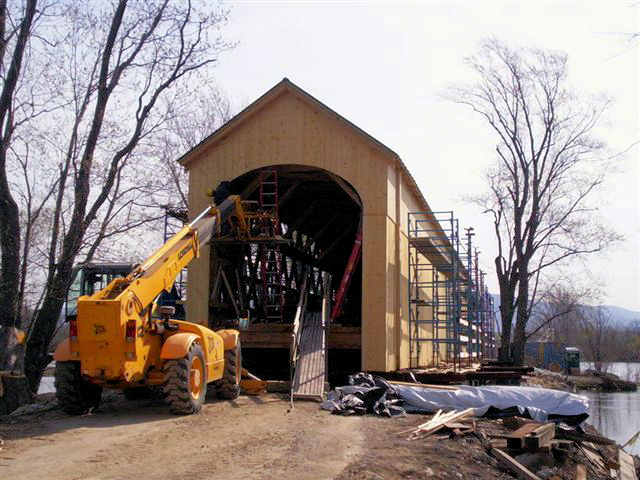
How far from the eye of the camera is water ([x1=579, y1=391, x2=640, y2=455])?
2581cm

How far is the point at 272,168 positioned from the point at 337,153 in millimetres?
2203

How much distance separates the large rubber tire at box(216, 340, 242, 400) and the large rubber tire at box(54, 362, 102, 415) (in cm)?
291

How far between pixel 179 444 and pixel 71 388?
3210mm

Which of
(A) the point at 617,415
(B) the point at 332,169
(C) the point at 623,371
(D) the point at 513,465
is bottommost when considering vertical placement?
(C) the point at 623,371

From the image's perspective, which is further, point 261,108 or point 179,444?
point 261,108

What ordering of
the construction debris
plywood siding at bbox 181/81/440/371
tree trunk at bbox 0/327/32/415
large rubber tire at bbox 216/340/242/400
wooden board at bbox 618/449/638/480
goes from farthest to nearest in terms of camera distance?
plywood siding at bbox 181/81/440/371, tree trunk at bbox 0/327/32/415, large rubber tire at bbox 216/340/242/400, the construction debris, wooden board at bbox 618/449/638/480

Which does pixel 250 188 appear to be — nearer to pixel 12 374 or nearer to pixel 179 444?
pixel 12 374

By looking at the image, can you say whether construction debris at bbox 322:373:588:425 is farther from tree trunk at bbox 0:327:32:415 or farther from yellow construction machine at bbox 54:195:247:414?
tree trunk at bbox 0:327:32:415

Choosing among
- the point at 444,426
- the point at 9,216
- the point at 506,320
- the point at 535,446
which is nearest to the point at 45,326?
the point at 9,216

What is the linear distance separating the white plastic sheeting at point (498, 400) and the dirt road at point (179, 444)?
1.99m

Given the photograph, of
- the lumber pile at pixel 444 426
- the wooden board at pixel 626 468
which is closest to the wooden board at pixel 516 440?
the lumber pile at pixel 444 426

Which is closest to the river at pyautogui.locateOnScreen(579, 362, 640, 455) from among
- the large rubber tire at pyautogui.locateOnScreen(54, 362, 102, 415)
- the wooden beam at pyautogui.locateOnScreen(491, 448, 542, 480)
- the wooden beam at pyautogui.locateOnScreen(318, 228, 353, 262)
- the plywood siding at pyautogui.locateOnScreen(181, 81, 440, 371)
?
the plywood siding at pyautogui.locateOnScreen(181, 81, 440, 371)

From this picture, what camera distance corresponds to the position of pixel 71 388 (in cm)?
1209

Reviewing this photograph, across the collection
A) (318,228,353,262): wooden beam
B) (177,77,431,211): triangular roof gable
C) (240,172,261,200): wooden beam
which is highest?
(177,77,431,211): triangular roof gable
